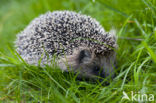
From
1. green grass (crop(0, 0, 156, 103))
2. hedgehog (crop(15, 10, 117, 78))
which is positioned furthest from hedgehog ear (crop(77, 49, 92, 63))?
green grass (crop(0, 0, 156, 103))

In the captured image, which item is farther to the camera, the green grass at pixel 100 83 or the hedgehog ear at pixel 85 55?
the hedgehog ear at pixel 85 55

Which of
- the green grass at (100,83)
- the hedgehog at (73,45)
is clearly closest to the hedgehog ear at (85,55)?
the hedgehog at (73,45)

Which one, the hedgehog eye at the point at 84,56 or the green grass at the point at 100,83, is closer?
the green grass at the point at 100,83

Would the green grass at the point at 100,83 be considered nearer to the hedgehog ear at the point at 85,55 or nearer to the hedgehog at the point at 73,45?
the hedgehog at the point at 73,45

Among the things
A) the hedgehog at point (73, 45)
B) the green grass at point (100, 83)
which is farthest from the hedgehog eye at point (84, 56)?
the green grass at point (100, 83)

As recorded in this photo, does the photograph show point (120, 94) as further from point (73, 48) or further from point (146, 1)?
point (146, 1)

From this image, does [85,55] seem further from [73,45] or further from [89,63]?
[73,45]

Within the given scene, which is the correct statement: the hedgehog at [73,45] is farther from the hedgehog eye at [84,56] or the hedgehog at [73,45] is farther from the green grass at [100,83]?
the green grass at [100,83]

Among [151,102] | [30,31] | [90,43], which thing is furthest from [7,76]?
[151,102]
